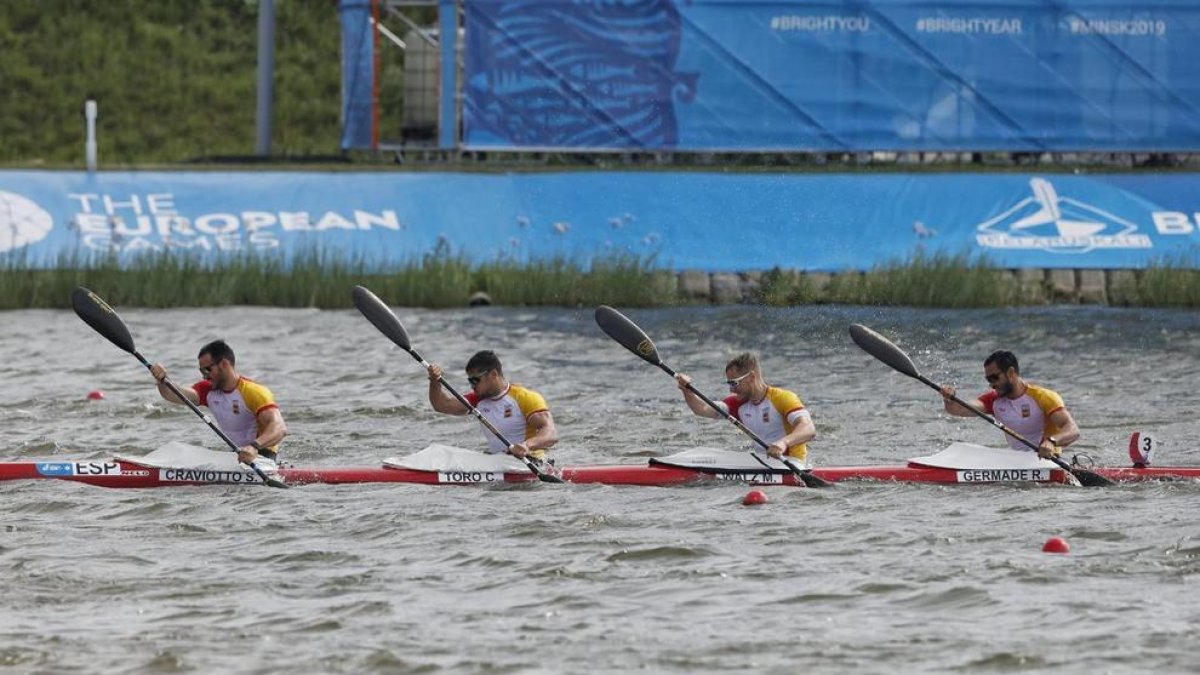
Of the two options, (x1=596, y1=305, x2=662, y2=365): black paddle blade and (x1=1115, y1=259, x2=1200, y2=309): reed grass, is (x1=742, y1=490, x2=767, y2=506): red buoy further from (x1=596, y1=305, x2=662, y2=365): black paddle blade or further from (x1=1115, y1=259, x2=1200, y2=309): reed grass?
(x1=1115, y1=259, x2=1200, y2=309): reed grass

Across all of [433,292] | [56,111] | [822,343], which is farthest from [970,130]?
[56,111]

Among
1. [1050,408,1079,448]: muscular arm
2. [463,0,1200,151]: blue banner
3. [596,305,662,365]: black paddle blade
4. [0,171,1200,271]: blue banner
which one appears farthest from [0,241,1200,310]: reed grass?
[1050,408,1079,448]: muscular arm

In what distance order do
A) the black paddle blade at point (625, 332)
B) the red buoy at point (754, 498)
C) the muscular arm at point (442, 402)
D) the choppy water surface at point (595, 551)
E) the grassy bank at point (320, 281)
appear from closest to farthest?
the choppy water surface at point (595, 551), the red buoy at point (754, 498), the muscular arm at point (442, 402), the black paddle blade at point (625, 332), the grassy bank at point (320, 281)

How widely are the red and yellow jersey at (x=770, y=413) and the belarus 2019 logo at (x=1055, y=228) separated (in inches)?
447

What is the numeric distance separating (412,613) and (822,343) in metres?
14.3

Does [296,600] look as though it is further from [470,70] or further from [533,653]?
[470,70]

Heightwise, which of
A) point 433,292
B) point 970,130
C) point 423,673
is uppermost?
point 970,130

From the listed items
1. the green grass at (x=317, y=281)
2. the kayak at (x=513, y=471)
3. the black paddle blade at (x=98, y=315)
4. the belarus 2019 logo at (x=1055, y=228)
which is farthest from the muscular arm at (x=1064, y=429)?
the belarus 2019 logo at (x=1055, y=228)

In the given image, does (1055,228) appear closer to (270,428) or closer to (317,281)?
(317,281)

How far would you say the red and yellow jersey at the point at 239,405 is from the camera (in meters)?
18.7

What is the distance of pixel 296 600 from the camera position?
552 inches

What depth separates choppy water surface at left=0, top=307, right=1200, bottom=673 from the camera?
42.3 feet

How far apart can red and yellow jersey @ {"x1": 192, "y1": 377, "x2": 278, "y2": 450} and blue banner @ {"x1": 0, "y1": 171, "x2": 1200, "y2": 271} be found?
1019cm

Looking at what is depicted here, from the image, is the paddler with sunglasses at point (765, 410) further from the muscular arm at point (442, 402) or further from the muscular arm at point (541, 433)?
the muscular arm at point (442, 402)
